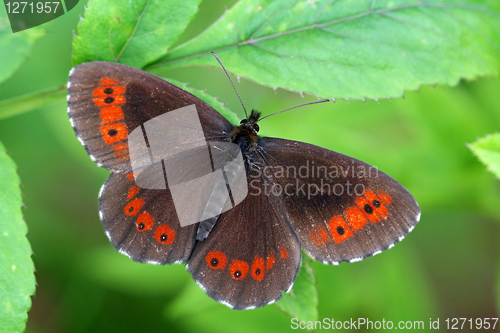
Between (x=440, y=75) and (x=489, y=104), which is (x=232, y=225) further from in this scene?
(x=489, y=104)

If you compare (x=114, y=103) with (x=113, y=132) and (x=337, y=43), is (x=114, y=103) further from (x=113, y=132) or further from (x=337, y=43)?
(x=337, y=43)

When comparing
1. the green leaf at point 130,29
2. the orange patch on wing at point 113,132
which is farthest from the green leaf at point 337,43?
the orange patch on wing at point 113,132

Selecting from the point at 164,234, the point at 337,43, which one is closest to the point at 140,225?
the point at 164,234

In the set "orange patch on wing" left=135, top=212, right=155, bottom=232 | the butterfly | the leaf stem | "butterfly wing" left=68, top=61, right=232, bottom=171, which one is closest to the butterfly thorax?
the butterfly

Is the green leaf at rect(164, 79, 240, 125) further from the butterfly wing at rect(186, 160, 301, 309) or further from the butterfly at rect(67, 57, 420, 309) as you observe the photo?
the butterfly wing at rect(186, 160, 301, 309)

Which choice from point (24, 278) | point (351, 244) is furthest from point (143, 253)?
point (351, 244)

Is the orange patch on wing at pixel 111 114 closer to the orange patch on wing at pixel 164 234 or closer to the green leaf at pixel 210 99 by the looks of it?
the green leaf at pixel 210 99

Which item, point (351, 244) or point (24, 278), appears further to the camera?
point (351, 244)
